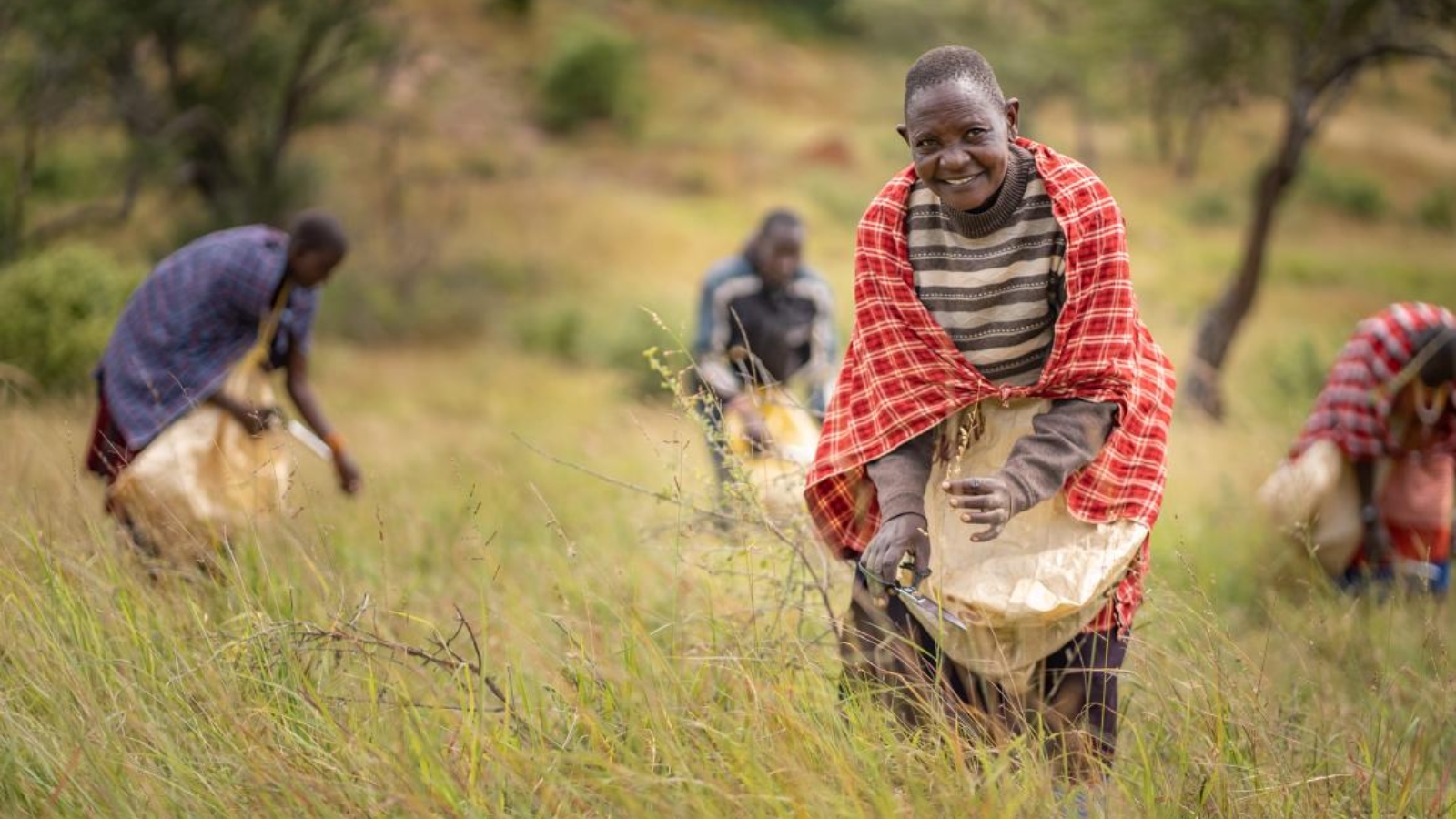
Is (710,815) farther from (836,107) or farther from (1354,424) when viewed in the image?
(836,107)

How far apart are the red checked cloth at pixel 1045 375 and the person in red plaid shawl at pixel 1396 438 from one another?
8.44ft

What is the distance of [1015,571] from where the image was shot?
2.59 metres

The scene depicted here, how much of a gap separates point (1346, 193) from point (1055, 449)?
34841 mm

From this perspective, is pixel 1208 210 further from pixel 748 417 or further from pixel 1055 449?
pixel 1055 449

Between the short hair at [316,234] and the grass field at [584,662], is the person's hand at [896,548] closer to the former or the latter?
the grass field at [584,662]

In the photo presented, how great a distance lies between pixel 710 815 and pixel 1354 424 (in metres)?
3.73

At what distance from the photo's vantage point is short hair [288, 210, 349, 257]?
4742 millimetres

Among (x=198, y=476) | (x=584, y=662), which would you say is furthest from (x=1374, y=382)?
(x=198, y=476)

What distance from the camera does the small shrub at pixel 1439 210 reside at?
31.6 meters

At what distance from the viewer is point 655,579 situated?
4.66m

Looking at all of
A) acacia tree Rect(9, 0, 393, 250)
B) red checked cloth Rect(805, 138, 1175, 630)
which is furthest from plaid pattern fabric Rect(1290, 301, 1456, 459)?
acacia tree Rect(9, 0, 393, 250)

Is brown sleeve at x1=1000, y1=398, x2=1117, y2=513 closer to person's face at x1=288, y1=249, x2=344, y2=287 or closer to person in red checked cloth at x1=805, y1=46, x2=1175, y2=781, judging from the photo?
person in red checked cloth at x1=805, y1=46, x2=1175, y2=781

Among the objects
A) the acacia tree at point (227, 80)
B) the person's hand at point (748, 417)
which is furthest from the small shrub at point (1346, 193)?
the person's hand at point (748, 417)

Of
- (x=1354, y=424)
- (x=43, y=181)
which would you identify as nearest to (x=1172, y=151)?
(x=43, y=181)
